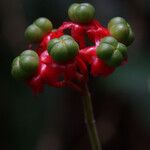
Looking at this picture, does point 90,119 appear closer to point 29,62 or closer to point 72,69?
point 72,69

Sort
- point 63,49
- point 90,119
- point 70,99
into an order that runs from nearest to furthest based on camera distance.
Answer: point 63,49
point 90,119
point 70,99

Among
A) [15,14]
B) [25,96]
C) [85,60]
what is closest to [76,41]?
[85,60]

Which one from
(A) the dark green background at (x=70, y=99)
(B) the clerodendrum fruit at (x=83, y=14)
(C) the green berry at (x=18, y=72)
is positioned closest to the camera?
(C) the green berry at (x=18, y=72)

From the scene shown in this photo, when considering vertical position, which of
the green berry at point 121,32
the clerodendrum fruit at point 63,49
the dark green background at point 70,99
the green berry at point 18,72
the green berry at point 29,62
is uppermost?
the clerodendrum fruit at point 63,49

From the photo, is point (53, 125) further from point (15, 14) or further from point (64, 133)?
point (15, 14)

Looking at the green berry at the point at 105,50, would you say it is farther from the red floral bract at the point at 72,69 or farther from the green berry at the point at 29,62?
the green berry at the point at 29,62

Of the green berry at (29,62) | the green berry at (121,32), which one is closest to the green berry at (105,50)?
the green berry at (121,32)

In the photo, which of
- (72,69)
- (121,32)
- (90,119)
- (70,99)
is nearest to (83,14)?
(121,32)
